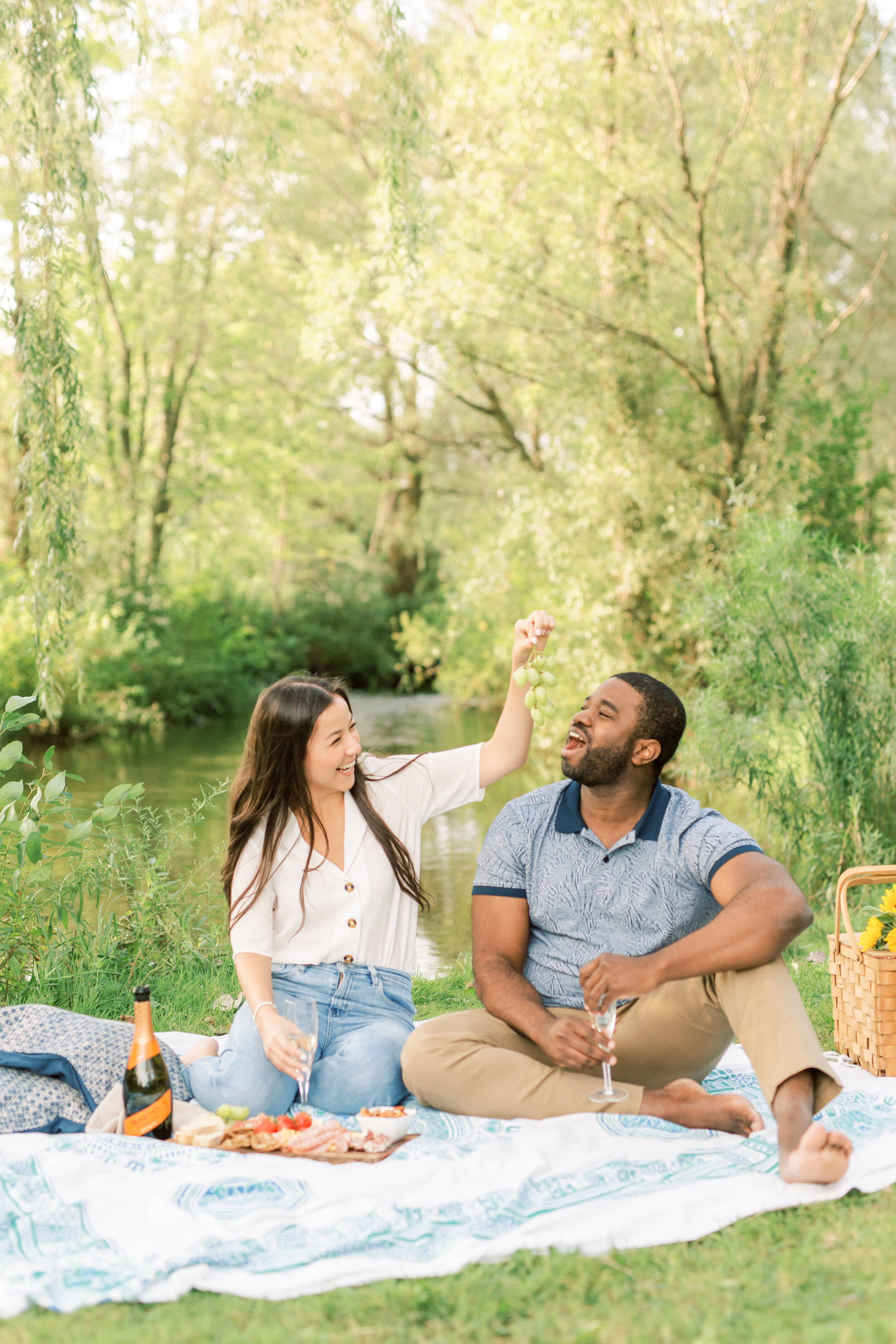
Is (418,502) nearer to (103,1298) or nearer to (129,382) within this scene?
(129,382)

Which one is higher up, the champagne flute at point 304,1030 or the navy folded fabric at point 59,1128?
the champagne flute at point 304,1030

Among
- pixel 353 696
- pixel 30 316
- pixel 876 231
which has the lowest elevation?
pixel 353 696

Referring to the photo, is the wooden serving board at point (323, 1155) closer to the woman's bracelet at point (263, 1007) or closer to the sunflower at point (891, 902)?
the woman's bracelet at point (263, 1007)

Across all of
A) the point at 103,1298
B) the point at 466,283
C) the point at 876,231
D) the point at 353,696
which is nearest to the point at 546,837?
the point at 103,1298

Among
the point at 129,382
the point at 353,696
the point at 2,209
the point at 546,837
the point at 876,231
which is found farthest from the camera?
the point at 353,696

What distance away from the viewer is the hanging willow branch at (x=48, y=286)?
4.72 meters

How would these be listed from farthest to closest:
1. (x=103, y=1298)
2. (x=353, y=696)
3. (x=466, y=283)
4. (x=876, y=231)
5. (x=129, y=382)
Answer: (x=353, y=696) < (x=129, y=382) < (x=876, y=231) < (x=466, y=283) < (x=103, y=1298)

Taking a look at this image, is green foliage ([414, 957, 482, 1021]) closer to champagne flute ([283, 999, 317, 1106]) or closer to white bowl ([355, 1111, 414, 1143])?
white bowl ([355, 1111, 414, 1143])

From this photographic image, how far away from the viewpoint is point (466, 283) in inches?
440

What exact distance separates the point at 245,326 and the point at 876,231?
9.82 m

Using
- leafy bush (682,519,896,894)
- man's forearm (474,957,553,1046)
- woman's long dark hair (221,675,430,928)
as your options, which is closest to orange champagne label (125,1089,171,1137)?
woman's long dark hair (221,675,430,928)

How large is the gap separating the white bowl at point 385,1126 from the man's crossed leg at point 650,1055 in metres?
0.13

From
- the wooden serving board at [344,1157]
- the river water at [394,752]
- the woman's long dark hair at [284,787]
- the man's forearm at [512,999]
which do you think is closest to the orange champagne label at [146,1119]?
the wooden serving board at [344,1157]

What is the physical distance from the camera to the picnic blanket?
2201 mm
